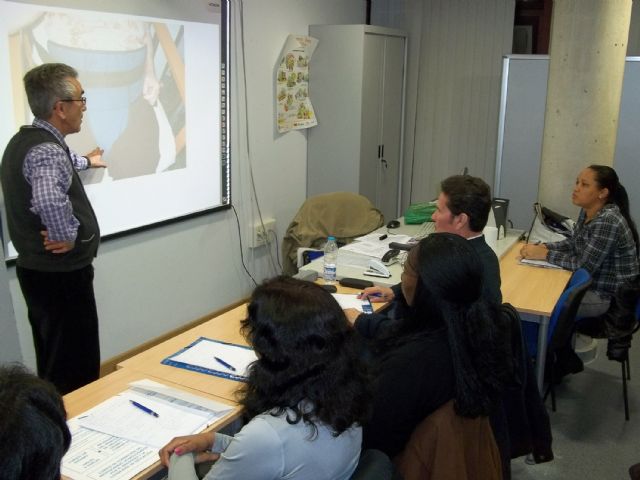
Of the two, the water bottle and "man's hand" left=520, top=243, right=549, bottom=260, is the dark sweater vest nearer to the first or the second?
the water bottle

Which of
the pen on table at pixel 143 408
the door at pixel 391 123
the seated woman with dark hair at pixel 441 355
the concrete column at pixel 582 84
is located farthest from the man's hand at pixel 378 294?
the door at pixel 391 123

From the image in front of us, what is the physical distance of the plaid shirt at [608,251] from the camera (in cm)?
338

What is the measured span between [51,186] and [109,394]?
3.20 feet

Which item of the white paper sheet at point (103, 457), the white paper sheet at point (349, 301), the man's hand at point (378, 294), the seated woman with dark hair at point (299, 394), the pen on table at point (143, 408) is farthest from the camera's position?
the man's hand at point (378, 294)

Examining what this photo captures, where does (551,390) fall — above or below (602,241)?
below

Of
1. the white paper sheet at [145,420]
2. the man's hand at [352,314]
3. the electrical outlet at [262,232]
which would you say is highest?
the man's hand at [352,314]

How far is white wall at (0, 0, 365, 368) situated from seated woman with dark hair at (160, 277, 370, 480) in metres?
2.14

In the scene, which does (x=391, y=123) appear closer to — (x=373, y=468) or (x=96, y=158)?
(x=96, y=158)

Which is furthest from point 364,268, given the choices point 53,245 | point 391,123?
point 391,123

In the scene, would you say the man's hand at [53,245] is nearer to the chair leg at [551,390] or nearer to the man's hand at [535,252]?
the chair leg at [551,390]

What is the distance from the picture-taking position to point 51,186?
2.60m

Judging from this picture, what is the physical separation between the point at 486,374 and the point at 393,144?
14.1 feet

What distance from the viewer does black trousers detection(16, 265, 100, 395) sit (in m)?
2.82

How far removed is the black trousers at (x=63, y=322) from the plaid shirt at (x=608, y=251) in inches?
96.1
